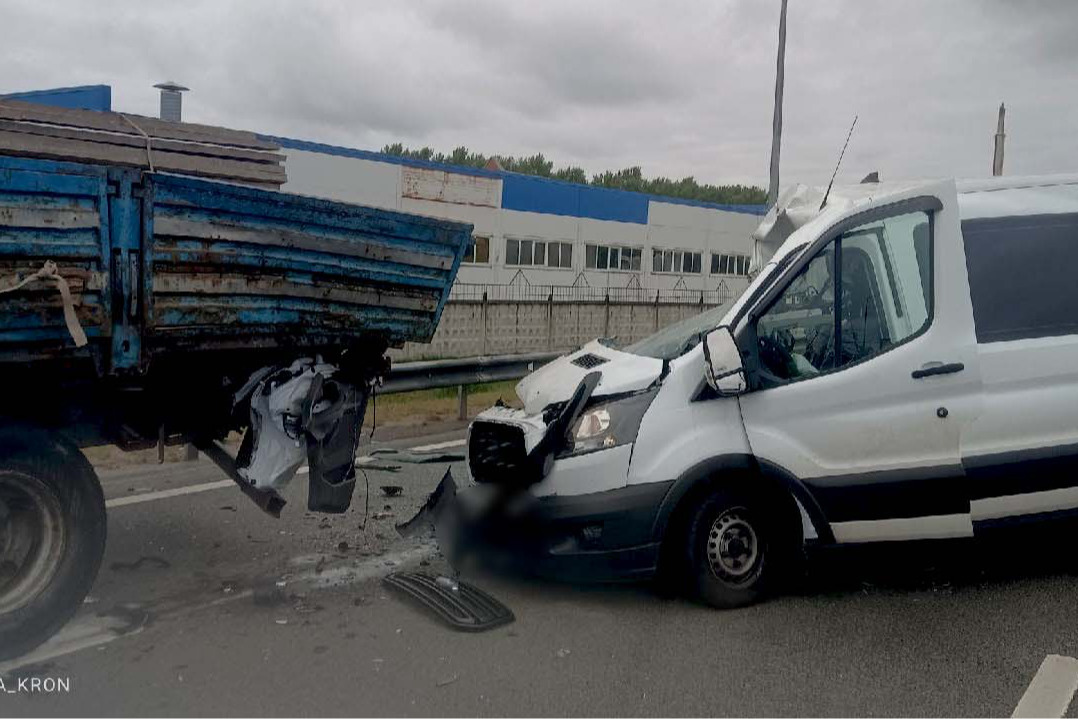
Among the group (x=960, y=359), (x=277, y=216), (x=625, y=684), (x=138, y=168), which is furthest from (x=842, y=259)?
(x=138, y=168)

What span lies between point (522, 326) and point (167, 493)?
11.5 m

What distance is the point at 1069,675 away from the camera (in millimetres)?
4293

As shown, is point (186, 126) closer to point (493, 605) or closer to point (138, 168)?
point (138, 168)

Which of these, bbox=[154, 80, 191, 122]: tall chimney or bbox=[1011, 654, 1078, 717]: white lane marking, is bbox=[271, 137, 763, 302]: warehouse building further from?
bbox=[1011, 654, 1078, 717]: white lane marking

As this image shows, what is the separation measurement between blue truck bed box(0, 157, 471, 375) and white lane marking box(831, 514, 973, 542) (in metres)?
2.44

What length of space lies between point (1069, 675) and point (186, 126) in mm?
4798

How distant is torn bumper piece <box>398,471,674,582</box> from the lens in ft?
15.9

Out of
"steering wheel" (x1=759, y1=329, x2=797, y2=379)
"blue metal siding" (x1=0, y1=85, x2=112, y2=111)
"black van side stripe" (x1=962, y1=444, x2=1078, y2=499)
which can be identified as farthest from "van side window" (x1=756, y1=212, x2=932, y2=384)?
"blue metal siding" (x1=0, y1=85, x2=112, y2=111)

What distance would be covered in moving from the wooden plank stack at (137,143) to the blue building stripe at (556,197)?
23.9 metres

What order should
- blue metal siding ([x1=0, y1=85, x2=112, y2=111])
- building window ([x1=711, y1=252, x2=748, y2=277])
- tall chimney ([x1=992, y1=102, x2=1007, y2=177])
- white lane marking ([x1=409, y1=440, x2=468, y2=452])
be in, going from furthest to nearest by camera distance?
building window ([x1=711, y1=252, x2=748, y2=277]), blue metal siding ([x1=0, y1=85, x2=112, y2=111]), tall chimney ([x1=992, y1=102, x2=1007, y2=177]), white lane marking ([x1=409, y1=440, x2=468, y2=452])

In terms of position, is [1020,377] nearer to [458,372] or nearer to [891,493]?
[891,493]

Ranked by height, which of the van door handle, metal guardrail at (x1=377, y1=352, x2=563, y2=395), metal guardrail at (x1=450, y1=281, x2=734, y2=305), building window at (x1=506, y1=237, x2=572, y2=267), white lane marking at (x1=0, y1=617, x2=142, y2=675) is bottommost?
white lane marking at (x1=0, y1=617, x2=142, y2=675)

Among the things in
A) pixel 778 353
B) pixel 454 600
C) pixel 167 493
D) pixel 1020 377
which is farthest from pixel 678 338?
pixel 167 493

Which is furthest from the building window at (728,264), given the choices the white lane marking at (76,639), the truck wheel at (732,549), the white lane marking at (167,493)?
the white lane marking at (76,639)
